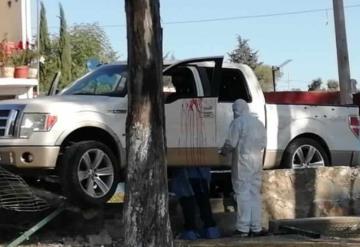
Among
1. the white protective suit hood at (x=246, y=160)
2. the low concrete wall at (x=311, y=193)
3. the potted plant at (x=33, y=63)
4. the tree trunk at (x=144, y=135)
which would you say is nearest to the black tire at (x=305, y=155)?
the low concrete wall at (x=311, y=193)

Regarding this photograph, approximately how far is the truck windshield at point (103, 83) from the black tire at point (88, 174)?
0.92 meters

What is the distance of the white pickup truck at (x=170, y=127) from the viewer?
28.2 ft

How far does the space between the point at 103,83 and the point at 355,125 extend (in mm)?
4186

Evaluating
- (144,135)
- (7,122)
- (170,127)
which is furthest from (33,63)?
(144,135)

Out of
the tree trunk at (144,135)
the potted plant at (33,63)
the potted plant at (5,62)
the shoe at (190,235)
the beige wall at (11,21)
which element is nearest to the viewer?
the tree trunk at (144,135)

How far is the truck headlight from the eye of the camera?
8594mm

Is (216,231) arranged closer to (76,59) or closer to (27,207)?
(27,207)

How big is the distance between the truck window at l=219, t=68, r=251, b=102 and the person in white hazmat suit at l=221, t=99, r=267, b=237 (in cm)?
78

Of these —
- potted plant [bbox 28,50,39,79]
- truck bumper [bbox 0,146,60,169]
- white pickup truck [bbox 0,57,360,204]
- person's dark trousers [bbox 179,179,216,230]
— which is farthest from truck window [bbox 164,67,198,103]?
potted plant [bbox 28,50,39,79]

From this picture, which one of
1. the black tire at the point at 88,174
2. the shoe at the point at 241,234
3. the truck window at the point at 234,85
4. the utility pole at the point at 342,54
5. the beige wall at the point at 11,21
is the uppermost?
the beige wall at the point at 11,21

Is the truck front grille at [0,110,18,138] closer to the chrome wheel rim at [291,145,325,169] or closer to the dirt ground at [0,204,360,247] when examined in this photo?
the dirt ground at [0,204,360,247]

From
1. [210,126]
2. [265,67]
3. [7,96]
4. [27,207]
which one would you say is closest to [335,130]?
[210,126]

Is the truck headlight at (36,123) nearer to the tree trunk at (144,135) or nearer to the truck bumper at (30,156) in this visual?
the truck bumper at (30,156)

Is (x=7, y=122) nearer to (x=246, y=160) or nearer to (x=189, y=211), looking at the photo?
(x=189, y=211)
